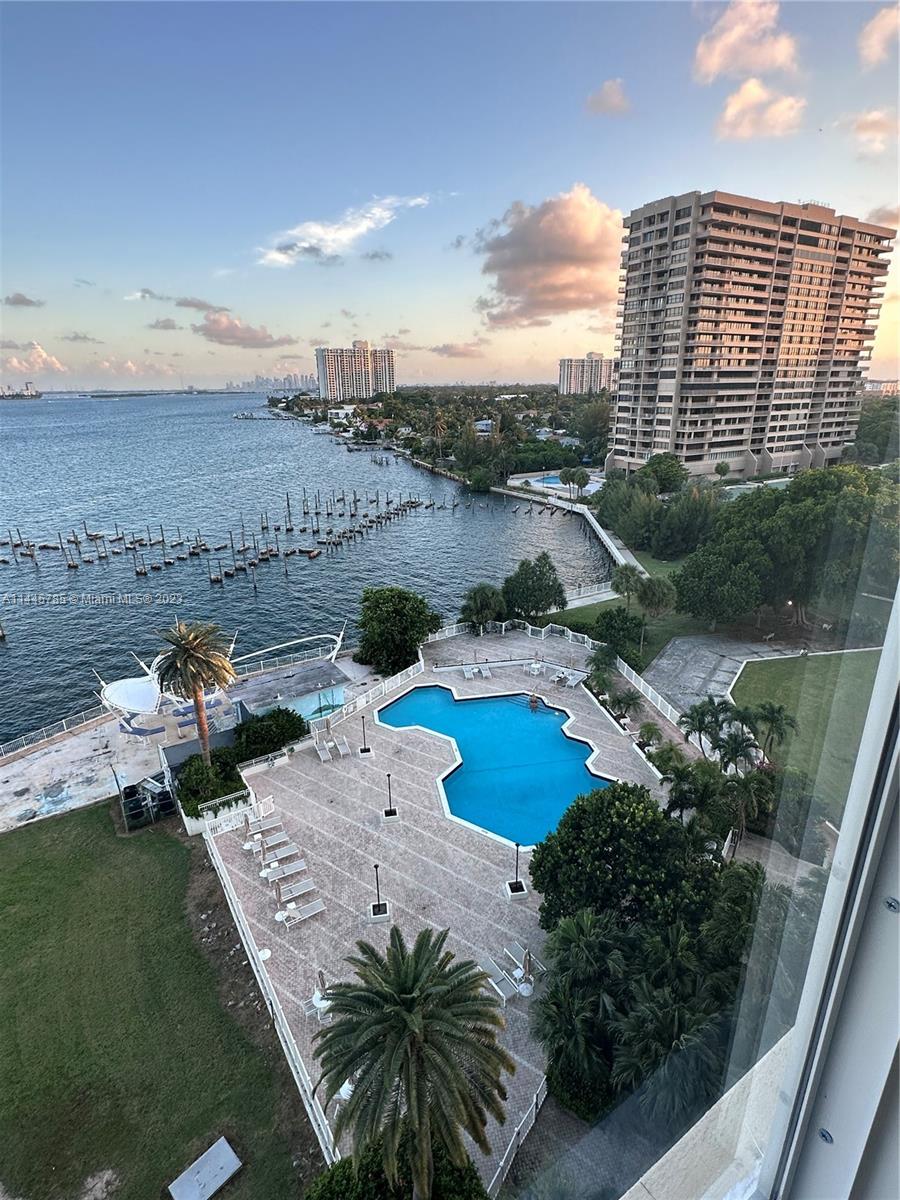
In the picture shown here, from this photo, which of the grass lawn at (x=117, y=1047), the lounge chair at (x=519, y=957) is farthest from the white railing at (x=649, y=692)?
the grass lawn at (x=117, y=1047)

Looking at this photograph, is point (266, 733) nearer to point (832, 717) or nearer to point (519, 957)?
point (519, 957)

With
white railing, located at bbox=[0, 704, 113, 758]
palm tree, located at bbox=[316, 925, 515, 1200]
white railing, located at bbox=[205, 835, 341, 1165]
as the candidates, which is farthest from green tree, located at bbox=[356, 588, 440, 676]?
palm tree, located at bbox=[316, 925, 515, 1200]

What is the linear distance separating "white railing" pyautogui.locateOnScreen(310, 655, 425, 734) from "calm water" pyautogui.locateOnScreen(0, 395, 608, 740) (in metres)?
11.5

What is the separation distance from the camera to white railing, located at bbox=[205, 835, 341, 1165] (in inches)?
353

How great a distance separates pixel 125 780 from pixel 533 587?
662 inches

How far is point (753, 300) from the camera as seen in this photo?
52.4 m

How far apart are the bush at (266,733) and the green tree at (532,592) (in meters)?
11.3

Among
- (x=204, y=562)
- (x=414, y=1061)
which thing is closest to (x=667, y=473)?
(x=204, y=562)

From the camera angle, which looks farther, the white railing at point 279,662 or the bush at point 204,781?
the white railing at point 279,662

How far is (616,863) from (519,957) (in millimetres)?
2526

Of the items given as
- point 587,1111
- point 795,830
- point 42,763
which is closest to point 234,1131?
point 587,1111

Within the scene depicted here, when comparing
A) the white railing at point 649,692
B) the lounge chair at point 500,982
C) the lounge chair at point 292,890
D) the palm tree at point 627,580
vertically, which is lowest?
the lounge chair at point 292,890

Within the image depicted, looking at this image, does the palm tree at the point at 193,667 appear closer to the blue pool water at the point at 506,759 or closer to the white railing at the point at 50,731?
the blue pool water at the point at 506,759

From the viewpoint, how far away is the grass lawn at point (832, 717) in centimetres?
170
